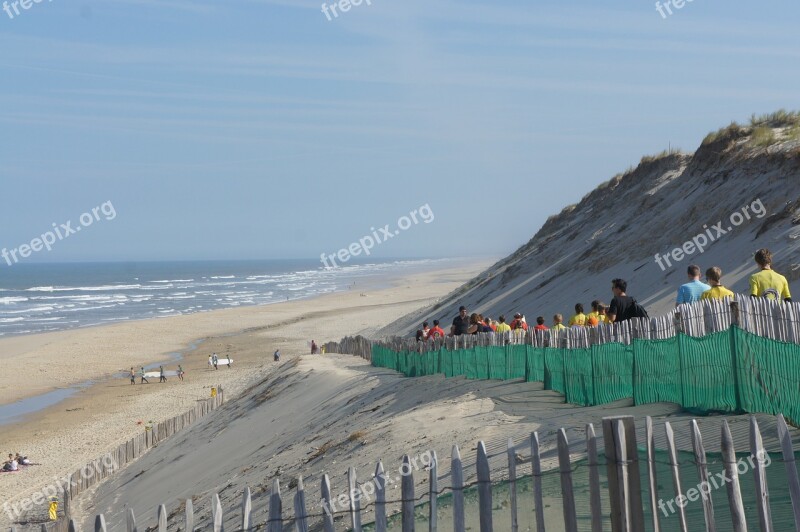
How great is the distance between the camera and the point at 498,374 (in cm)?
1411

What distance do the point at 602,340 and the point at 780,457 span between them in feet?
15.0

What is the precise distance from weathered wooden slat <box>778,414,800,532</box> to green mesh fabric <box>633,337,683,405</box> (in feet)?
12.5

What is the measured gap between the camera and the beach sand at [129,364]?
29188 mm

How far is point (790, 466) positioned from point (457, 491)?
1833 millimetres

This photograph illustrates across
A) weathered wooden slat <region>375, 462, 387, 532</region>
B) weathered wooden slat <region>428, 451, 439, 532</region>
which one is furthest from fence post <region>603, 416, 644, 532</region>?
weathered wooden slat <region>375, 462, 387, 532</region>

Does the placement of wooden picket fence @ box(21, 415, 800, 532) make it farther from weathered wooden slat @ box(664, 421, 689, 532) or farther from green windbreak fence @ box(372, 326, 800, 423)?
green windbreak fence @ box(372, 326, 800, 423)

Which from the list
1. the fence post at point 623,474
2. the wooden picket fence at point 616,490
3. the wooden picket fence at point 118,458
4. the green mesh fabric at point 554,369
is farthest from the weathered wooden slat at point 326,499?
the wooden picket fence at point 118,458

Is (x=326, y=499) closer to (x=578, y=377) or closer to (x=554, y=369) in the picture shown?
(x=578, y=377)

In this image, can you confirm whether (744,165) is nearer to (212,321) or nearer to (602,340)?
(602,340)

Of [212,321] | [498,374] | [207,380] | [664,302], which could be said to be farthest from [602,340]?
[212,321]

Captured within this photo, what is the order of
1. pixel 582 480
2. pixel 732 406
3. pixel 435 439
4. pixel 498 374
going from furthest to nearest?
pixel 498 374
pixel 435 439
pixel 732 406
pixel 582 480

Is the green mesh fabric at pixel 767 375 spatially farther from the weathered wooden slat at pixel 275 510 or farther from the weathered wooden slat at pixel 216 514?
the weathered wooden slat at pixel 216 514

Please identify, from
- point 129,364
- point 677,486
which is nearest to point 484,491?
point 677,486

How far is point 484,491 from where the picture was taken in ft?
18.6
